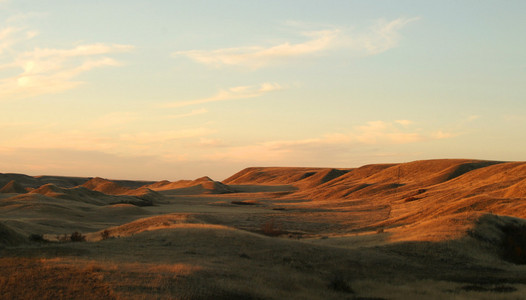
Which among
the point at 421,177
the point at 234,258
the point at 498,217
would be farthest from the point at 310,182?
the point at 234,258

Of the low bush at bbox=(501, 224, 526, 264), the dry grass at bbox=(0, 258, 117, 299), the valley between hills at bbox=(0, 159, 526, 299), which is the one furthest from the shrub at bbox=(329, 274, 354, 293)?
the low bush at bbox=(501, 224, 526, 264)

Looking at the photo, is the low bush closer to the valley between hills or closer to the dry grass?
the valley between hills

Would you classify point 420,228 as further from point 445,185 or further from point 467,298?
point 445,185

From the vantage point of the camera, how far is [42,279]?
13.6 metres

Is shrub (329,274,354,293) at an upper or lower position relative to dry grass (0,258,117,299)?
lower

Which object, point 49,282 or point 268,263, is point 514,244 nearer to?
point 268,263

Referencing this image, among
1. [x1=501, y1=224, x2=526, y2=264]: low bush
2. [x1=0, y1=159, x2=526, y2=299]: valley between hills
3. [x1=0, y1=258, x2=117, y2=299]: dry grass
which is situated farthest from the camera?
[x1=501, y1=224, x2=526, y2=264]: low bush

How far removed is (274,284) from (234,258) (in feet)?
13.1

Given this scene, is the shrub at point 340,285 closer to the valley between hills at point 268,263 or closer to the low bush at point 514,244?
the valley between hills at point 268,263

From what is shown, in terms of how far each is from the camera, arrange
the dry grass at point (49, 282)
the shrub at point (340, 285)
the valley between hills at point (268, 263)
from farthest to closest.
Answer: the shrub at point (340, 285), the valley between hills at point (268, 263), the dry grass at point (49, 282)

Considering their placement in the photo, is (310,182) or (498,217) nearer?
(498,217)

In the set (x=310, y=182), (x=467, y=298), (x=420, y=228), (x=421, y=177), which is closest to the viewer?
(x=467, y=298)

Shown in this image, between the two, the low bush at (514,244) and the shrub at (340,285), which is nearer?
the shrub at (340,285)

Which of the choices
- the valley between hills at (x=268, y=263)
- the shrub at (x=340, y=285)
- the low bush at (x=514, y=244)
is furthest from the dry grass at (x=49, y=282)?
the low bush at (x=514, y=244)
